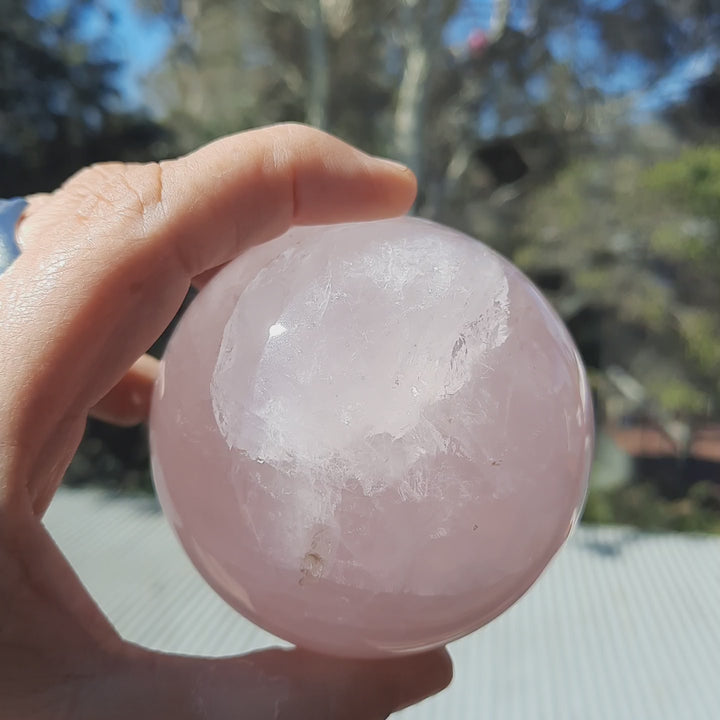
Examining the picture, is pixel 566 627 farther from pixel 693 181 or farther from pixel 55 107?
pixel 55 107

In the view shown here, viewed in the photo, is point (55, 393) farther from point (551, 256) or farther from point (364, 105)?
point (364, 105)

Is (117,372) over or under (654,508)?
over

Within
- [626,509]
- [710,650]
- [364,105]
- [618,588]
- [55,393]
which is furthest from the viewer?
[364,105]

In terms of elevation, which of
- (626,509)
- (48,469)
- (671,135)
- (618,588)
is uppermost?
(48,469)

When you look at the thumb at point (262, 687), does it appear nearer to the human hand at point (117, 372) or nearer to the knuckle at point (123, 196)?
the human hand at point (117, 372)

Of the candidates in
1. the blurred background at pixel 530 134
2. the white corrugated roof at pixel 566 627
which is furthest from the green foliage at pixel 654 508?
the white corrugated roof at pixel 566 627

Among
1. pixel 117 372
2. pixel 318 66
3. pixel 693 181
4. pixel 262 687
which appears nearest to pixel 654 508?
pixel 693 181

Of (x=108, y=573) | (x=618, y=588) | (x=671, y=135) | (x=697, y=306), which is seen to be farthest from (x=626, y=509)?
(x=108, y=573)
